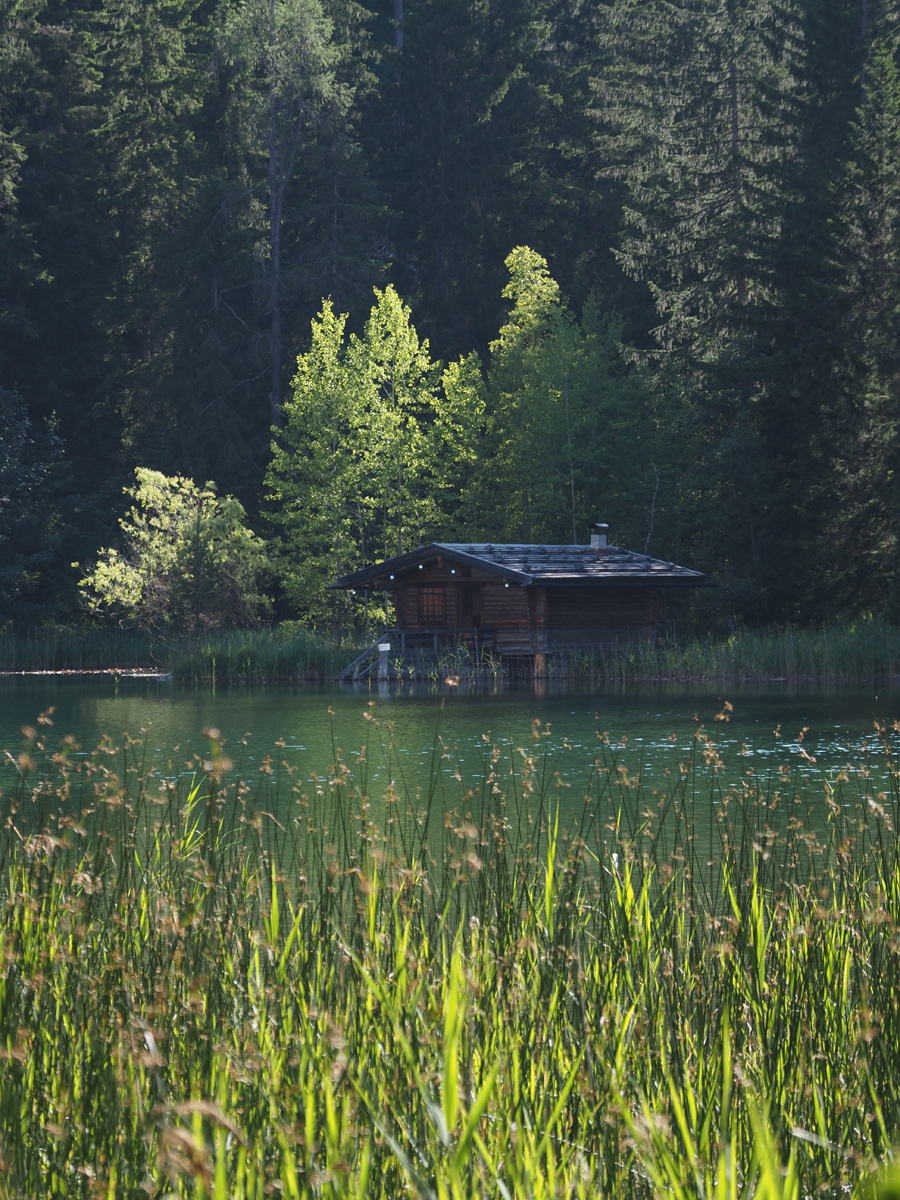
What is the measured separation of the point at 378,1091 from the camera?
3570 mm

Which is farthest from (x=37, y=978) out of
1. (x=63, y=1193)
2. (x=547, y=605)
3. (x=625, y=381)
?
(x=625, y=381)

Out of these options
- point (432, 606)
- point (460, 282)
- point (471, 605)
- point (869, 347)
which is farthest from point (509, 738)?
point (460, 282)

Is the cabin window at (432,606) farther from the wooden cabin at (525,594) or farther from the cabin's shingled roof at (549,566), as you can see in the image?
the cabin's shingled roof at (549,566)

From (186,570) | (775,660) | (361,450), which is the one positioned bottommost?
(775,660)

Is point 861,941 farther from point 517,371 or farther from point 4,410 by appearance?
point 4,410

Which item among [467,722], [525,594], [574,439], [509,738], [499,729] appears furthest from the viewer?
[574,439]

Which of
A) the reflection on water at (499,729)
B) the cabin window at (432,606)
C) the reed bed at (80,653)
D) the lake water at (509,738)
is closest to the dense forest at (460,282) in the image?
the reed bed at (80,653)

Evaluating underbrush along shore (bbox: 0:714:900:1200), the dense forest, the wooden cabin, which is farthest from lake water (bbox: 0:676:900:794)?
the dense forest

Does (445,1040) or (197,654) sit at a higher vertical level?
(197,654)

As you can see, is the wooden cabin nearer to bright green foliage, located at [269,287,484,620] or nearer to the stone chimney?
the stone chimney

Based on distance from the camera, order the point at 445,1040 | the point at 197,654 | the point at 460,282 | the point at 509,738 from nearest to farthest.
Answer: the point at 445,1040 < the point at 509,738 < the point at 197,654 < the point at 460,282

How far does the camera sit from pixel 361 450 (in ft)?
157

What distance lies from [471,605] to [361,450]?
971 centimetres

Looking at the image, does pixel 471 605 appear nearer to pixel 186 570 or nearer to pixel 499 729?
pixel 186 570
